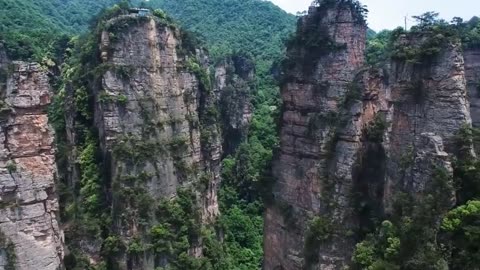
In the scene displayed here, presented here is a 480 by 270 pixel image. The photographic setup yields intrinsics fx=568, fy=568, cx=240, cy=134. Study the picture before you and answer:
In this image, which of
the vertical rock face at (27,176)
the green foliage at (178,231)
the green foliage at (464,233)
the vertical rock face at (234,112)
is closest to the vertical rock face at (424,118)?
the green foliage at (464,233)

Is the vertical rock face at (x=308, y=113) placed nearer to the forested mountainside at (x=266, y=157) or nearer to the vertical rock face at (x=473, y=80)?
the forested mountainside at (x=266, y=157)

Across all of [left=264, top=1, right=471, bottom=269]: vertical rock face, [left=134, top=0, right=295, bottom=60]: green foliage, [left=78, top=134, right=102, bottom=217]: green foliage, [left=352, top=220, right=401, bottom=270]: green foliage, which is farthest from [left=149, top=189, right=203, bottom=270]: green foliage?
[left=134, top=0, right=295, bottom=60]: green foliage

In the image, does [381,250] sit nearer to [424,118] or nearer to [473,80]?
[424,118]

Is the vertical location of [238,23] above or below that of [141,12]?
above

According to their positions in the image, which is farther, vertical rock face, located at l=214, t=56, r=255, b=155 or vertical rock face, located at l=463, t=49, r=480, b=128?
vertical rock face, located at l=214, t=56, r=255, b=155

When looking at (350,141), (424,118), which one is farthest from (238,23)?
(424,118)

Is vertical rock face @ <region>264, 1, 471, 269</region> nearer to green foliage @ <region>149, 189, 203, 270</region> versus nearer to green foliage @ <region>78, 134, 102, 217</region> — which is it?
green foliage @ <region>149, 189, 203, 270</region>
